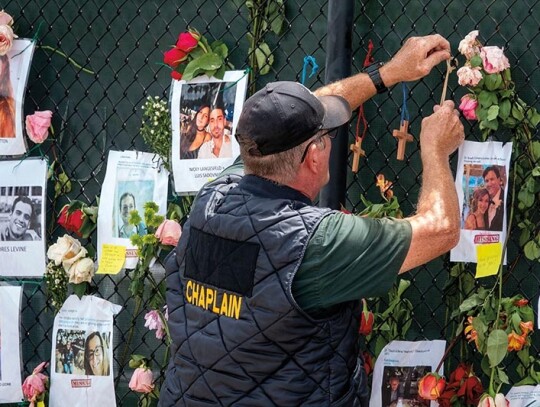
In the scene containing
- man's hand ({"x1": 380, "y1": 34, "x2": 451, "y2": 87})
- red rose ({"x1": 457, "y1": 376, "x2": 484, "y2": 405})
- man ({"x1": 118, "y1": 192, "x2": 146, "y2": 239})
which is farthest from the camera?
man ({"x1": 118, "y1": 192, "x2": 146, "y2": 239})

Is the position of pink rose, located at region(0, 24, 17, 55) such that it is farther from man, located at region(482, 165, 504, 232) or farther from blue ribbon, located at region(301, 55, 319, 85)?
man, located at region(482, 165, 504, 232)

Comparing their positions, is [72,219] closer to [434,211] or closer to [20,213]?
[20,213]

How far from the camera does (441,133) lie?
108 inches

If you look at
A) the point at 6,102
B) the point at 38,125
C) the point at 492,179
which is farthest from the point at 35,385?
the point at 492,179

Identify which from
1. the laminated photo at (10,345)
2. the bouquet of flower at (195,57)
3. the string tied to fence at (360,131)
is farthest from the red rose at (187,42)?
the laminated photo at (10,345)

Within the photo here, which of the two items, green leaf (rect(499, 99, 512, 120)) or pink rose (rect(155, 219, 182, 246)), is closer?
green leaf (rect(499, 99, 512, 120))

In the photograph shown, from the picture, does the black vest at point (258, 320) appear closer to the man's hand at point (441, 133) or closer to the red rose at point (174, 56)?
the man's hand at point (441, 133)

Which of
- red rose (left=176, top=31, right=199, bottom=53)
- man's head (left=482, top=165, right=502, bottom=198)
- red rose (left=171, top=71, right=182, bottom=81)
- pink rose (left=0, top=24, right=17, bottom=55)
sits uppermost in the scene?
pink rose (left=0, top=24, right=17, bottom=55)

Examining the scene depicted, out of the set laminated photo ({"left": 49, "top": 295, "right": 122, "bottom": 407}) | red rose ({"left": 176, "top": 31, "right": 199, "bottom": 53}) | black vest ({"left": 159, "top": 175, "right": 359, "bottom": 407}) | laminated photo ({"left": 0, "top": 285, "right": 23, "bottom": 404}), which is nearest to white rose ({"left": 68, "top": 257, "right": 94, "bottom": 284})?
laminated photo ({"left": 49, "top": 295, "right": 122, "bottom": 407})

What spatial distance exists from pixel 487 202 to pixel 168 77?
1320 mm

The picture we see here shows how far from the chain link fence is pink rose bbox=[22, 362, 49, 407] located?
0.14m

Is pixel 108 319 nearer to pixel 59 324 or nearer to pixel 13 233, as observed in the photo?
pixel 59 324

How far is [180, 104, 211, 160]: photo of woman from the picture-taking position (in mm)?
3602

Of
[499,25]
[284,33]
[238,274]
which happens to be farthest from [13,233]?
[499,25]
